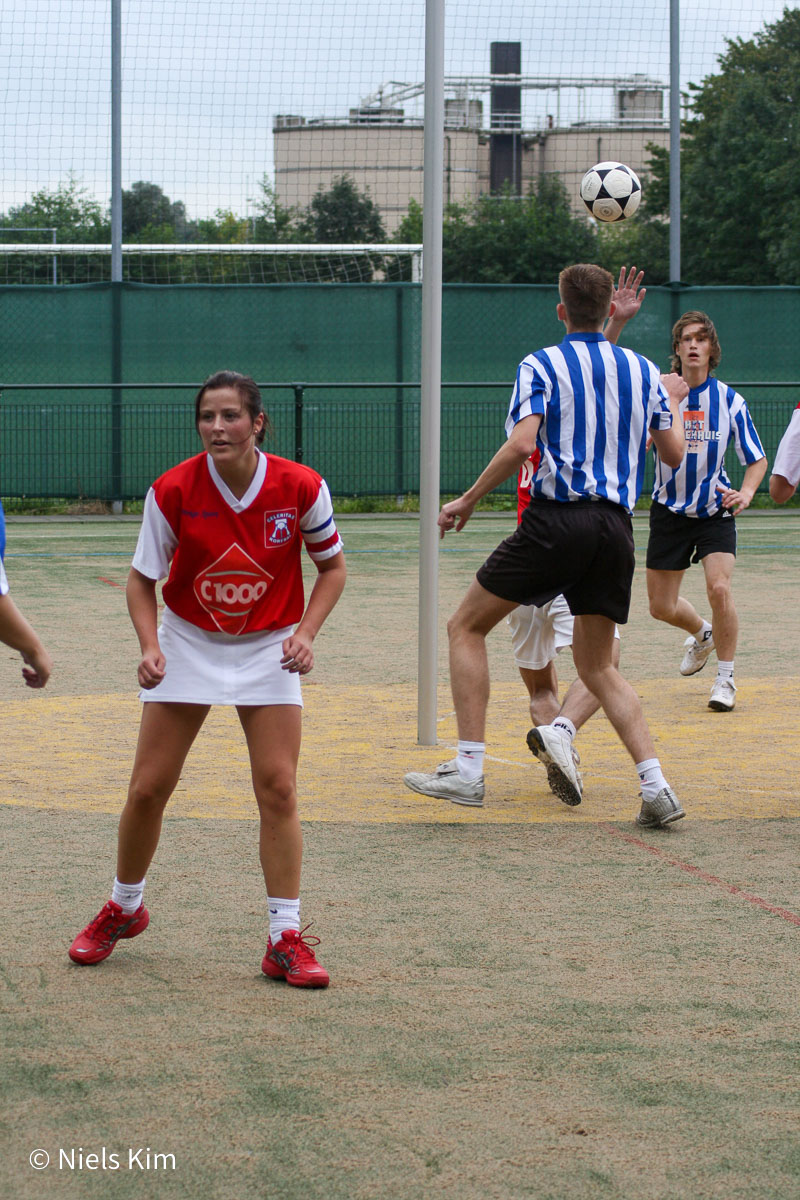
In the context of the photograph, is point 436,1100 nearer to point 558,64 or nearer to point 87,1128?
point 87,1128

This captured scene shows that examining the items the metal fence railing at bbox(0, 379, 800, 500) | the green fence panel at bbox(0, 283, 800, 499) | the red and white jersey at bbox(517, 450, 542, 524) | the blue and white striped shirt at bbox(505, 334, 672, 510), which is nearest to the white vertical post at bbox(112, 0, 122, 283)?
the green fence panel at bbox(0, 283, 800, 499)

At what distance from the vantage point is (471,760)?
19.2 ft

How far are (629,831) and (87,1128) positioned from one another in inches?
118

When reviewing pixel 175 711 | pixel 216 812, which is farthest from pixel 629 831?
pixel 175 711

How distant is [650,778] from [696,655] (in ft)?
11.1

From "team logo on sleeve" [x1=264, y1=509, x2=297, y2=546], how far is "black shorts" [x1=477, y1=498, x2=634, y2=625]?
1.78 metres

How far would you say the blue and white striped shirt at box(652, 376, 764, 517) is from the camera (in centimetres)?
828

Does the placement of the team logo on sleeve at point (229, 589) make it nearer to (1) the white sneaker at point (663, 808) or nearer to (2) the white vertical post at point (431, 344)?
(1) the white sneaker at point (663, 808)

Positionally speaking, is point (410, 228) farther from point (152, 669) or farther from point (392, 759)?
point (152, 669)

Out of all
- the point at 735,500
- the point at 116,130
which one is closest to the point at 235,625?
the point at 735,500

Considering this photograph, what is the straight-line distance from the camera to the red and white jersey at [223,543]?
3898 mm

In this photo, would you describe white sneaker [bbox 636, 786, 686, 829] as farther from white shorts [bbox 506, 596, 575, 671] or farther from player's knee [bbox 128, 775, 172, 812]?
player's knee [bbox 128, 775, 172, 812]

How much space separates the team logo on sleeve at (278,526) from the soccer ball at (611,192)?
199 inches

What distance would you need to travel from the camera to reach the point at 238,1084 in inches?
127
